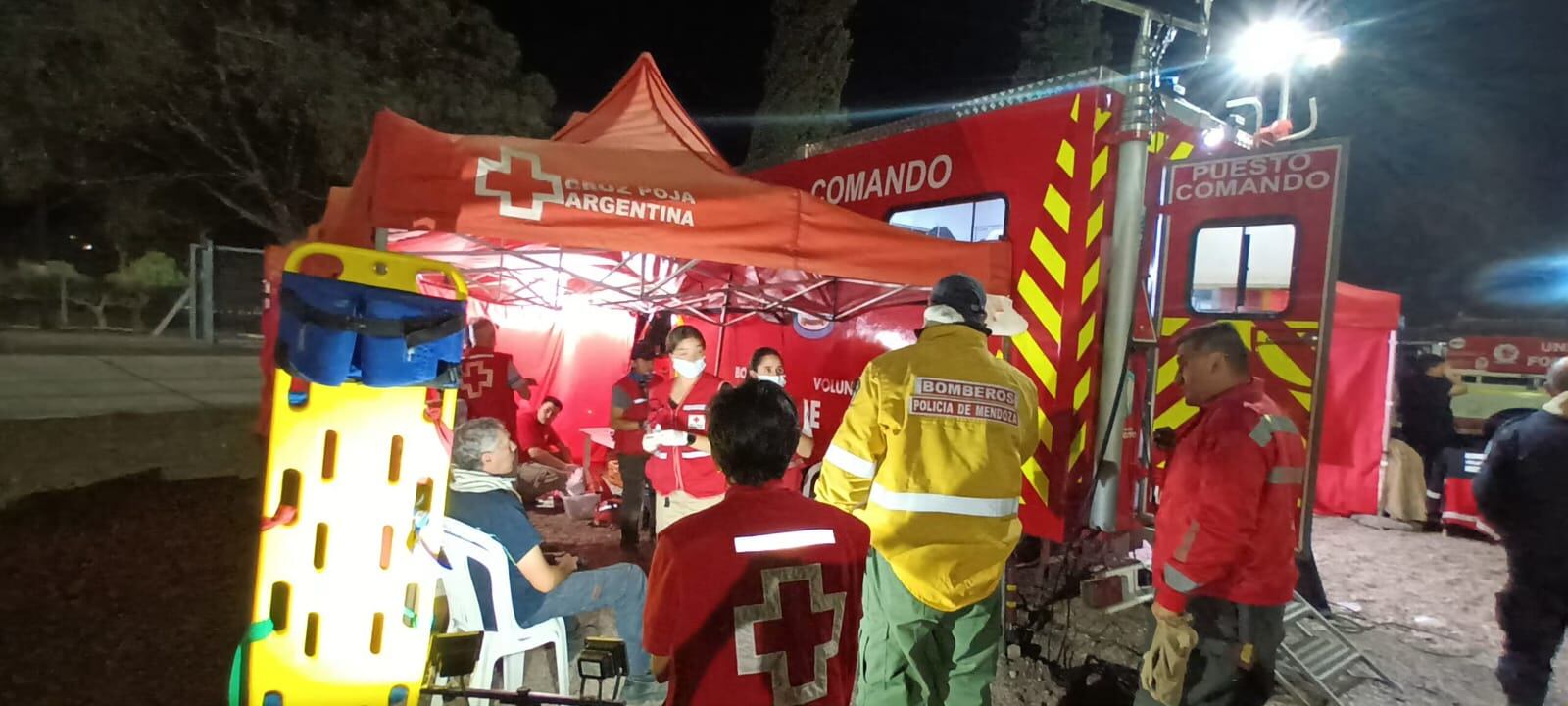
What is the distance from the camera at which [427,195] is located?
3.04m

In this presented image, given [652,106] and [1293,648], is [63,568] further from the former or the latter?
[1293,648]

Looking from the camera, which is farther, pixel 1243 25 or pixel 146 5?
pixel 146 5

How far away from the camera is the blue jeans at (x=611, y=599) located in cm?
329

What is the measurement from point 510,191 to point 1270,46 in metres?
4.95

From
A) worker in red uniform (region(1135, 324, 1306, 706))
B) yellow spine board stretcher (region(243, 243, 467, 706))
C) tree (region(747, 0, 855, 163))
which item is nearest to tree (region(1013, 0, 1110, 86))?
tree (region(747, 0, 855, 163))

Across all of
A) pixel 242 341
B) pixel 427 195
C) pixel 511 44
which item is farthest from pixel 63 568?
pixel 511 44

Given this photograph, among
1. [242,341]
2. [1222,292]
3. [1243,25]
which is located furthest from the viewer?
[242,341]

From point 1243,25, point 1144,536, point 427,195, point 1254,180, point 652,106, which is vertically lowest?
point 1144,536

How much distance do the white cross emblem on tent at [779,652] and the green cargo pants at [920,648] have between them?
1015mm

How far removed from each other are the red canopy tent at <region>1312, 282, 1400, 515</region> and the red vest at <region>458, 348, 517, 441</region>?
720cm

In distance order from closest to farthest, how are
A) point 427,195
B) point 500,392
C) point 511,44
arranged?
point 427,195, point 500,392, point 511,44

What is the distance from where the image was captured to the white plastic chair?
3.05 meters

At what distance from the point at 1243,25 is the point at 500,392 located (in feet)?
19.1

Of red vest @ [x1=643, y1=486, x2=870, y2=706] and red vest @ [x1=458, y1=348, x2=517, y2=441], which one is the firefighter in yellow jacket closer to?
red vest @ [x1=643, y1=486, x2=870, y2=706]
